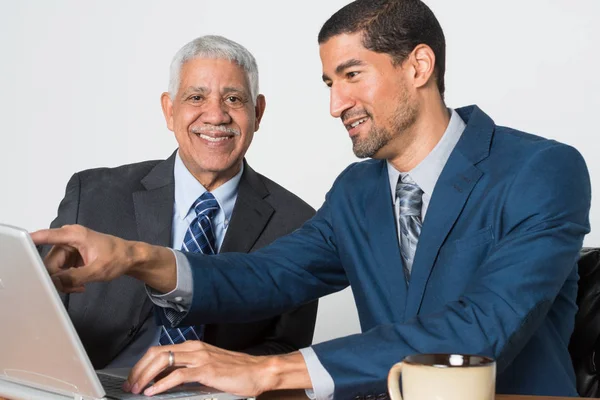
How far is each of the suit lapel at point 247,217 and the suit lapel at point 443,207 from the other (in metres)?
0.86

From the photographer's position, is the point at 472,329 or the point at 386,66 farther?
the point at 386,66

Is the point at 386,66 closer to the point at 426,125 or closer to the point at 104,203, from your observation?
the point at 426,125

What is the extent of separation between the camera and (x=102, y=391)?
55.7 inches

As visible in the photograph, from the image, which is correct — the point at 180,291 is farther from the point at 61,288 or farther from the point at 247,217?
the point at 247,217

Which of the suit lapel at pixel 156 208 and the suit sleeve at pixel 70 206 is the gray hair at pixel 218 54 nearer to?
the suit lapel at pixel 156 208

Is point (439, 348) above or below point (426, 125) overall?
below

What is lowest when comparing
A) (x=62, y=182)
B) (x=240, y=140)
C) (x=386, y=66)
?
(x=62, y=182)

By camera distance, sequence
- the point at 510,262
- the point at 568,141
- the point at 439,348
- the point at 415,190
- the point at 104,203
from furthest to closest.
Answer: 1. the point at 568,141
2. the point at 104,203
3. the point at 415,190
4. the point at 510,262
5. the point at 439,348

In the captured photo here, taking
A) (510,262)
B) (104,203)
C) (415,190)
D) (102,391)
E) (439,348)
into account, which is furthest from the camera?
(104,203)

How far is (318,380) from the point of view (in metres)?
1.55

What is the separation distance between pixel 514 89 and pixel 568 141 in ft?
0.98

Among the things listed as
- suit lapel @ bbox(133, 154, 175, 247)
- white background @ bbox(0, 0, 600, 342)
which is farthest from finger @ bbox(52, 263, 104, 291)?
white background @ bbox(0, 0, 600, 342)

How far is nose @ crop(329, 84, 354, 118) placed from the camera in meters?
2.18

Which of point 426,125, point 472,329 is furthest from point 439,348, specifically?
point 426,125
